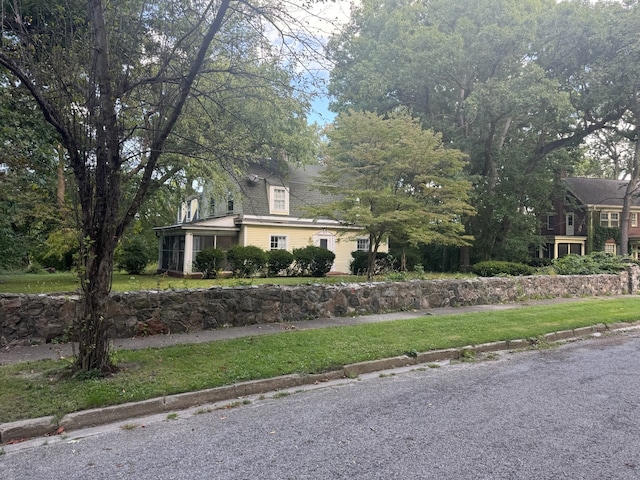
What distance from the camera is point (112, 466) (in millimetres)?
3262

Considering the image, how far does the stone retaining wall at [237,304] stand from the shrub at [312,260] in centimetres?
955

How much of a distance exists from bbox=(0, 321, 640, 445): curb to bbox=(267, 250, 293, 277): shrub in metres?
13.2

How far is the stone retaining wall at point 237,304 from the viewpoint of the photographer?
6.88 m

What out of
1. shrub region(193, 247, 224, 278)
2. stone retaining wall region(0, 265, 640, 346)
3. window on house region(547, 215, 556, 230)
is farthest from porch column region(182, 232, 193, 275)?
window on house region(547, 215, 556, 230)

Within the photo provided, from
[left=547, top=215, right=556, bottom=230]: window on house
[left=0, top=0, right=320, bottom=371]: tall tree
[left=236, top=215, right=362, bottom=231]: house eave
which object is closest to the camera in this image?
[left=0, top=0, right=320, bottom=371]: tall tree

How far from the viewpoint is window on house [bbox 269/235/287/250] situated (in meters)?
22.3

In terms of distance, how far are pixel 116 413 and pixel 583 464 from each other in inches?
168

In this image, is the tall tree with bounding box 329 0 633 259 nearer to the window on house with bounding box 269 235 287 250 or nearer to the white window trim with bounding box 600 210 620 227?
the window on house with bounding box 269 235 287 250

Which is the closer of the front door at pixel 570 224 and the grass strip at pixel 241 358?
the grass strip at pixel 241 358

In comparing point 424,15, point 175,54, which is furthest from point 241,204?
point 175,54

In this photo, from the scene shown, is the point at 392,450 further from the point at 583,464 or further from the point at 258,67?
the point at 258,67

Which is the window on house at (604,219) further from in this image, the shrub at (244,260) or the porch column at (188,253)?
the porch column at (188,253)

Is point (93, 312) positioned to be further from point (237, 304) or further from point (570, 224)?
point (570, 224)

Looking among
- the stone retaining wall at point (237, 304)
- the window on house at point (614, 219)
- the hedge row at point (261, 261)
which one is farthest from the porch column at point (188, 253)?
the window on house at point (614, 219)
